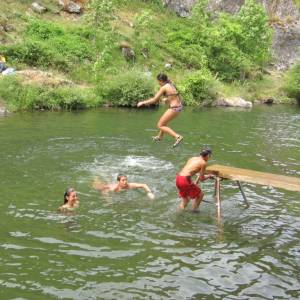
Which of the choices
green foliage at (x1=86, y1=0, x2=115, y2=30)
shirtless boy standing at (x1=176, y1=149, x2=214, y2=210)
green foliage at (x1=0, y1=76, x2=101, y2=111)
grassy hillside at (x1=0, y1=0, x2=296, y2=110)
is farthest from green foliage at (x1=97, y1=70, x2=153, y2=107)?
→ shirtless boy standing at (x1=176, y1=149, x2=214, y2=210)

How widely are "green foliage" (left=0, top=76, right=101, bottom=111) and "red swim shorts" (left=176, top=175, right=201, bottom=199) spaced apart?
2323cm

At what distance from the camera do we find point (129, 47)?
172 feet

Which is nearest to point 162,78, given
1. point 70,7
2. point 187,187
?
point 187,187

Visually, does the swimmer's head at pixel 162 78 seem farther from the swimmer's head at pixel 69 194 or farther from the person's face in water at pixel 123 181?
the swimmer's head at pixel 69 194

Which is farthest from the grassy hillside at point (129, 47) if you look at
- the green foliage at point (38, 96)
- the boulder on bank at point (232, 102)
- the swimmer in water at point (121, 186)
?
the swimmer in water at point (121, 186)

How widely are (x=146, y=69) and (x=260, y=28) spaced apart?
17613mm

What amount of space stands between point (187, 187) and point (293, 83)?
141ft

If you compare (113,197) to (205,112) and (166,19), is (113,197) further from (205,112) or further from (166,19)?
(166,19)

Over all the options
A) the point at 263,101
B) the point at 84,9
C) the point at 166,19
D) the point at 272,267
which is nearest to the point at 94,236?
the point at 272,267

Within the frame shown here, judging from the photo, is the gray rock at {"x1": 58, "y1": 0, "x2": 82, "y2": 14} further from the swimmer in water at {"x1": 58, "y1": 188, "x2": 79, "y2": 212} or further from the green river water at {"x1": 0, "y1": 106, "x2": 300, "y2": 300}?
the swimmer in water at {"x1": 58, "y1": 188, "x2": 79, "y2": 212}

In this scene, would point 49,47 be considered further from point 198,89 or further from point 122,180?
point 122,180

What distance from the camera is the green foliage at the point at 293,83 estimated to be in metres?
53.7

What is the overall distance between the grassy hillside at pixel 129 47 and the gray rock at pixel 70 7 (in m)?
0.68

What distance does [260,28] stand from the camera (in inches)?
2359
